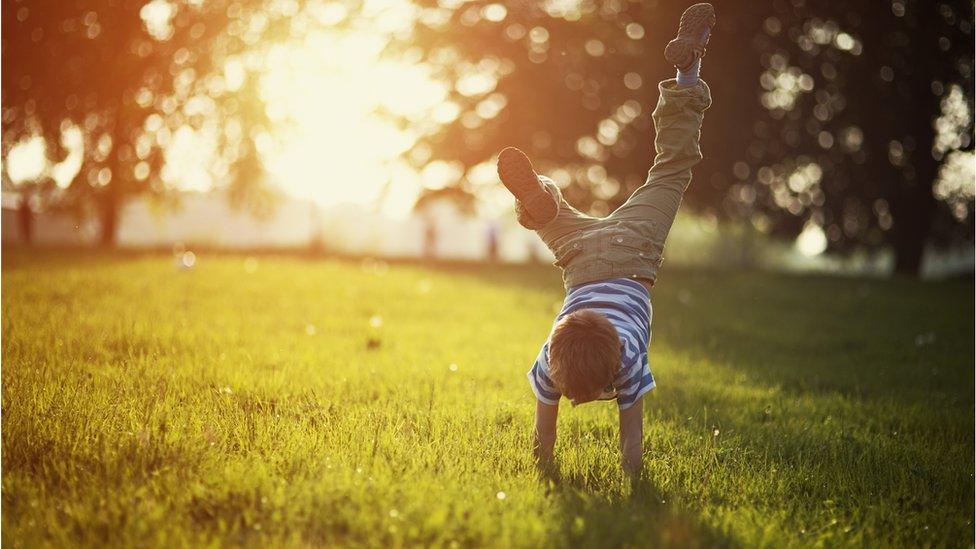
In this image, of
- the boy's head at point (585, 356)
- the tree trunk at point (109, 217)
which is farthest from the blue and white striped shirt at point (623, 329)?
the tree trunk at point (109, 217)

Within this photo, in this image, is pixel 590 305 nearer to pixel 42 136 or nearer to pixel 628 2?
pixel 628 2

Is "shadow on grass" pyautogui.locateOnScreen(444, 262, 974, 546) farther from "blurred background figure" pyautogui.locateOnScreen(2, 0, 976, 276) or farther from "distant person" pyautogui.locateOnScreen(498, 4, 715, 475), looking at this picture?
A: "blurred background figure" pyautogui.locateOnScreen(2, 0, 976, 276)

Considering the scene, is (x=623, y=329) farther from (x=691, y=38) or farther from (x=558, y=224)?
(x=691, y=38)

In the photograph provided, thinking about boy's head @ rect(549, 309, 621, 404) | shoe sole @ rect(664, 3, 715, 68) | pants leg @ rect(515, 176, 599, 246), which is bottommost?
boy's head @ rect(549, 309, 621, 404)

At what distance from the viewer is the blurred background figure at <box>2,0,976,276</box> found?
1784 centimetres

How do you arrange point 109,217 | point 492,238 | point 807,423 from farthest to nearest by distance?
1. point 492,238
2. point 109,217
3. point 807,423

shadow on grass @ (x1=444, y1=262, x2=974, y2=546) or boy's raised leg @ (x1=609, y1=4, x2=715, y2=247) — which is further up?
boy's raised leg @ (x1=609, y1=4, x2=715, y2=247)

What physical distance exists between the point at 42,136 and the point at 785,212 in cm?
2195

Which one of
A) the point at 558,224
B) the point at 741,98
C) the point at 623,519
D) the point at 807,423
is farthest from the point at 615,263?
the point at 741,98

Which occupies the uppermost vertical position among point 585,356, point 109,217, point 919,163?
point 919,163

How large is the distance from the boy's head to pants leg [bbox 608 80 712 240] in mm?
1002

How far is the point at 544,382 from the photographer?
362cm

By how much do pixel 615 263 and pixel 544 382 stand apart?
752 millimetres

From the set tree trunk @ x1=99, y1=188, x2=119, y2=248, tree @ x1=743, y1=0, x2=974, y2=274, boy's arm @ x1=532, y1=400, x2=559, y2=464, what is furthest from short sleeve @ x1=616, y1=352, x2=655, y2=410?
tree trunk @ x1=99, y1=188, x2=119, y2=248
